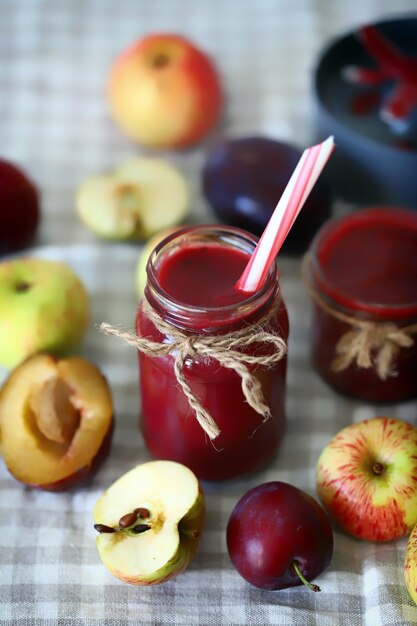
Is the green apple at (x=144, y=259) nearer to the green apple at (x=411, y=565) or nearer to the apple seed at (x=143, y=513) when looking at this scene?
the apple seed at (x=143, y=513)

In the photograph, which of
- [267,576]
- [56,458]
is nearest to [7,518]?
[56,458]

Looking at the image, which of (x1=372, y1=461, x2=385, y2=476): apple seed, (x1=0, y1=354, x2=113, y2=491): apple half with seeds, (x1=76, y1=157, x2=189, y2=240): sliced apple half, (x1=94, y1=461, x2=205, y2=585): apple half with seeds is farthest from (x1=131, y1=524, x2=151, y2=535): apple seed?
(x1=76, y1=157, x2=189, y2=240): sliced apple half

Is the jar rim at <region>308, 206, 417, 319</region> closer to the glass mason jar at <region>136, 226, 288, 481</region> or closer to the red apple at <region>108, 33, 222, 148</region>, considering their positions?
the glass mason jar at <region>136, 226, 288, 481</region>

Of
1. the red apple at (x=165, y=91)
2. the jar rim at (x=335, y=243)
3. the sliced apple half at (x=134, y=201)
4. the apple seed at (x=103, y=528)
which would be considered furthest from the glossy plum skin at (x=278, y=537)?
the red apple at (x=165, y=91)

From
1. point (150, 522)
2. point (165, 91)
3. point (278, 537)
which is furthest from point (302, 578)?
point (165, 91)

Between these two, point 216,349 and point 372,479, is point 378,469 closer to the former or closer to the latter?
point 372,479

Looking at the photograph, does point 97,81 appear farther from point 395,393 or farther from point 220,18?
point 395,393

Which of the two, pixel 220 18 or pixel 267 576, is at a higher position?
pixel 220 18
